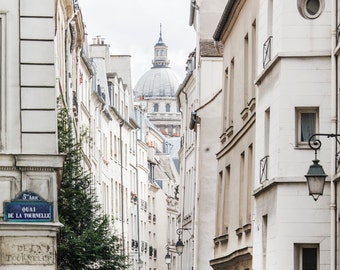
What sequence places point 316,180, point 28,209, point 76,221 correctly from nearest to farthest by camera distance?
point 316,180 < point 28,209 < point 76,221

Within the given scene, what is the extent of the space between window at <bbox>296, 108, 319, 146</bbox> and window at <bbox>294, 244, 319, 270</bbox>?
1.74 metres

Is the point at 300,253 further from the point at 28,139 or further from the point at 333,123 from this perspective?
the point at 28,139

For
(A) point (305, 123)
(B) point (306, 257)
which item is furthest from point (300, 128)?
(B) point (306, 257)

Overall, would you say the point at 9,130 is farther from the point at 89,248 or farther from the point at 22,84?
the point at 89,248

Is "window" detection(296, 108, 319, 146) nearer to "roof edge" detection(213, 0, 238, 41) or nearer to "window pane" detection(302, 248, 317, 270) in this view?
"window pane" detection(302, 248, 317, 270)

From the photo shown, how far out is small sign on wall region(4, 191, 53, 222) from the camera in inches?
835

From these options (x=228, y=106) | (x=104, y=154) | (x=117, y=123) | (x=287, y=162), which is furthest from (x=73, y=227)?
(x=117, y=123)

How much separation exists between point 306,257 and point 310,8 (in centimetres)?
420

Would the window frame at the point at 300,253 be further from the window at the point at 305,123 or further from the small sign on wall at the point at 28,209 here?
the small sign on wall at the point at 28,209

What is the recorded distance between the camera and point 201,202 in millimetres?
49406

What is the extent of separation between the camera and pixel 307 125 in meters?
24.8

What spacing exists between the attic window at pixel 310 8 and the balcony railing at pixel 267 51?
1.60m

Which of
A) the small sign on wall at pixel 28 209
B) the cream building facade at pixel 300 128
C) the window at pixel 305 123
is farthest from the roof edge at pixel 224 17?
the small sign on wall at pixel 28 209

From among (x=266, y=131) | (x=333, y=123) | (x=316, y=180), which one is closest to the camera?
(x=316, y=180)
